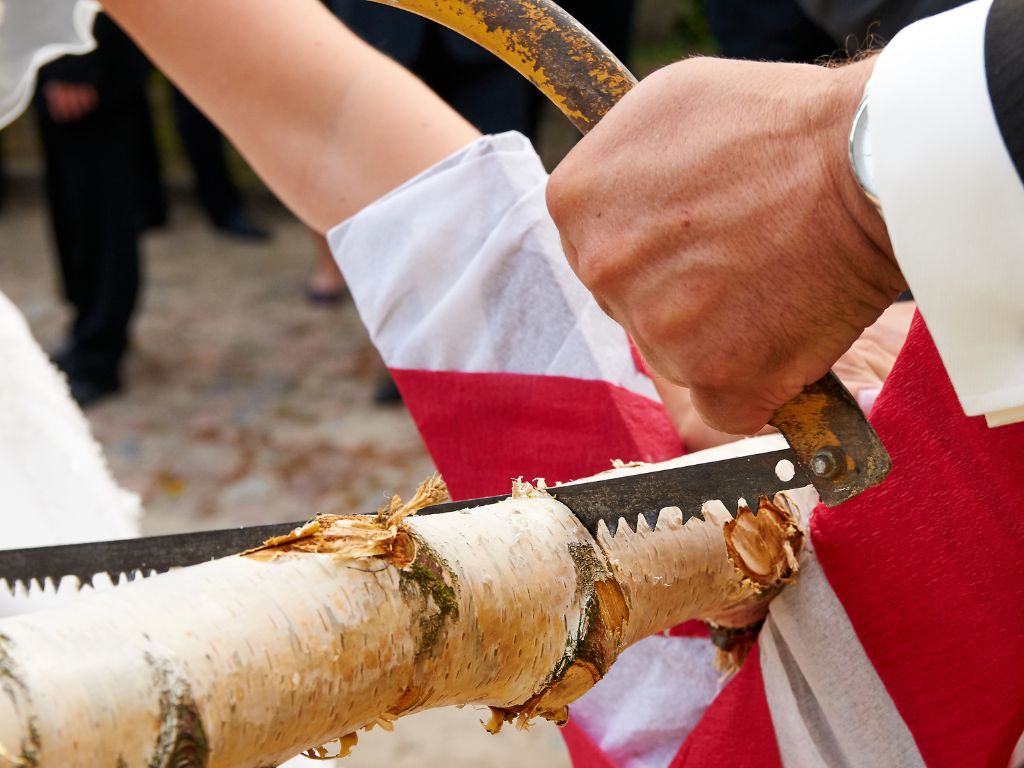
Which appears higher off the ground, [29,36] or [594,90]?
[594,90]

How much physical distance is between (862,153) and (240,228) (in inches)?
194

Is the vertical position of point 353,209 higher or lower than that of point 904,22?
lower

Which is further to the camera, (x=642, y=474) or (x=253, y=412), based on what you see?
(x=253, y=412)

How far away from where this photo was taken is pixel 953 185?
0.55m

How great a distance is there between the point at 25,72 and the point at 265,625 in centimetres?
111

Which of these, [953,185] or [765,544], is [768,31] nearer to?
[765,544]

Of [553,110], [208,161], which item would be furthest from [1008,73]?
[553,110]

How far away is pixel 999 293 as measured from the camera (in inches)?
21.9

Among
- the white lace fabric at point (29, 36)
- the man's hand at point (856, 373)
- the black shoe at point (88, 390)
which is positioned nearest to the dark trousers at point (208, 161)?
the black shoe at point (88, 390)

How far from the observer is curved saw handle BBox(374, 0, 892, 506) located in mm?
700

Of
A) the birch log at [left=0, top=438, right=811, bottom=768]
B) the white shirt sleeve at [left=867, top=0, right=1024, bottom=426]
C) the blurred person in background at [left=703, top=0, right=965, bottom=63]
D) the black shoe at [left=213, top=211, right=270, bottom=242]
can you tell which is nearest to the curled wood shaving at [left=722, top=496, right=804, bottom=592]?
the birch log at [left=0, top=438, right=811, bottom=768]

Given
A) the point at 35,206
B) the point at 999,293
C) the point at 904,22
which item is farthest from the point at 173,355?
the point at 999,293

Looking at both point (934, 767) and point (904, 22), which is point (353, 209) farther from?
point (904, 22)

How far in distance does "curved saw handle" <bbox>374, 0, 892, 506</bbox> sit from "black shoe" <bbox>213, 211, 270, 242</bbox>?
4606mm
